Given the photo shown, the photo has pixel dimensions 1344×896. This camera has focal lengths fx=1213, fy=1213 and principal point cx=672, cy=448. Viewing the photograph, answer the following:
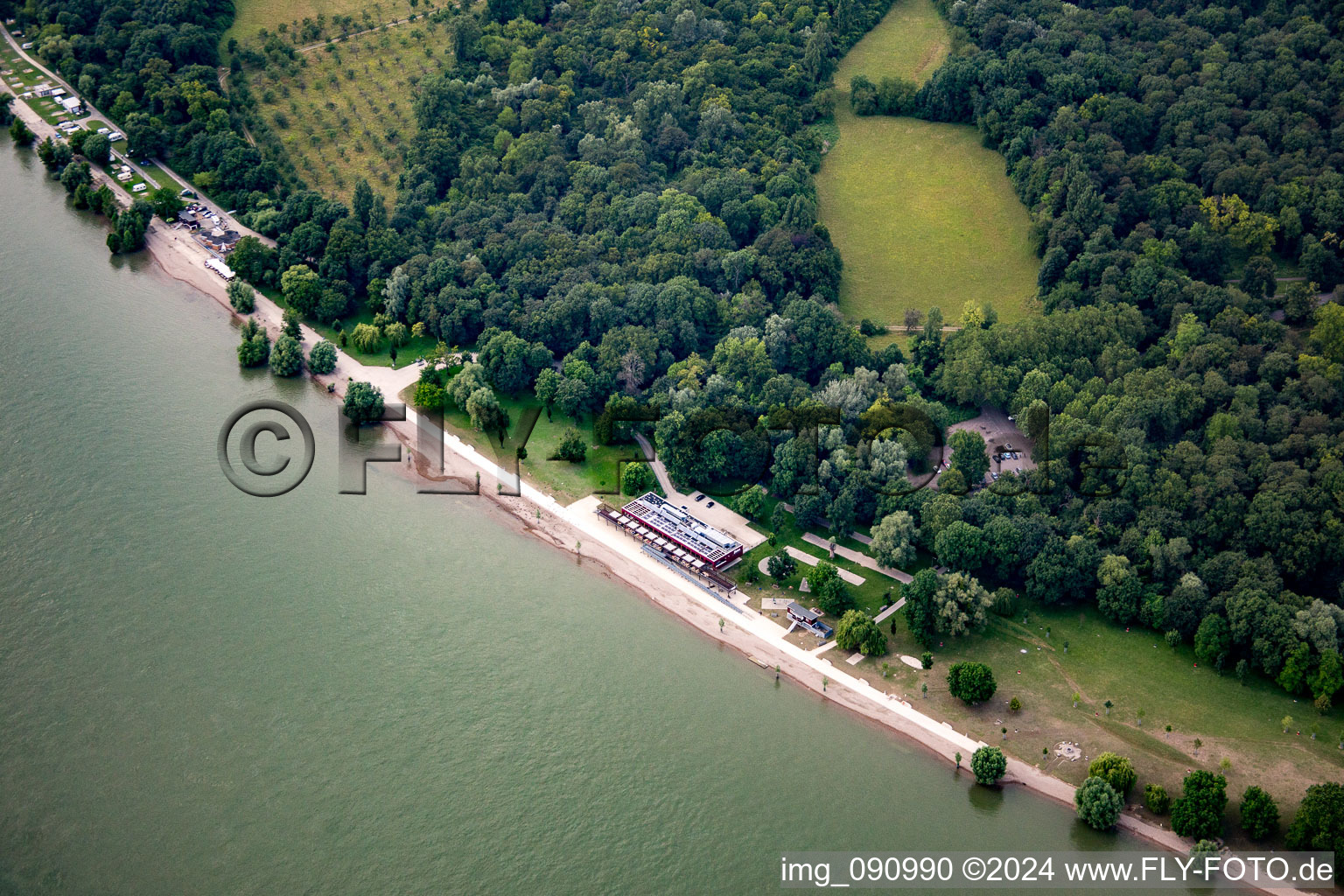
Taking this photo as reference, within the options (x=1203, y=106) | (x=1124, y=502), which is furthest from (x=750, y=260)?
(x=1203, y=106)

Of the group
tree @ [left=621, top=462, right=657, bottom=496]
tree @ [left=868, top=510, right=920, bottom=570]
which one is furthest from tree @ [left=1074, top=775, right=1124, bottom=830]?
tree @ [left=621, top=462, right=657, bottom=496]

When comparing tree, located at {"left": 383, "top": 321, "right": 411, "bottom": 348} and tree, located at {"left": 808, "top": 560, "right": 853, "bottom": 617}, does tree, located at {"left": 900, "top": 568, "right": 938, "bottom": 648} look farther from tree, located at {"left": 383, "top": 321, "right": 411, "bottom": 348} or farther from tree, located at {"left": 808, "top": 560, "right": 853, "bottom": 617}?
tree, located at {"left": 383, "top": 321, "right": 411, "bottom": 348}

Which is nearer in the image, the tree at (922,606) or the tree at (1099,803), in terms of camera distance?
the tree at (1099,803)

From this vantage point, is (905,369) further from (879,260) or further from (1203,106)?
(1203,106)

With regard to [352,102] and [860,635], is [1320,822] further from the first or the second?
[352,102]

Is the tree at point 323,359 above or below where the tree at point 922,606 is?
above

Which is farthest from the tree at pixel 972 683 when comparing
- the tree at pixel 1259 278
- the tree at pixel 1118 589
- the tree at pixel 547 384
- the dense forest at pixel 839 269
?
the tree at pixel 1259 278

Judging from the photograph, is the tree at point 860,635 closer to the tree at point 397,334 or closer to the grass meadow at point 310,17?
the tree at point 397,334
